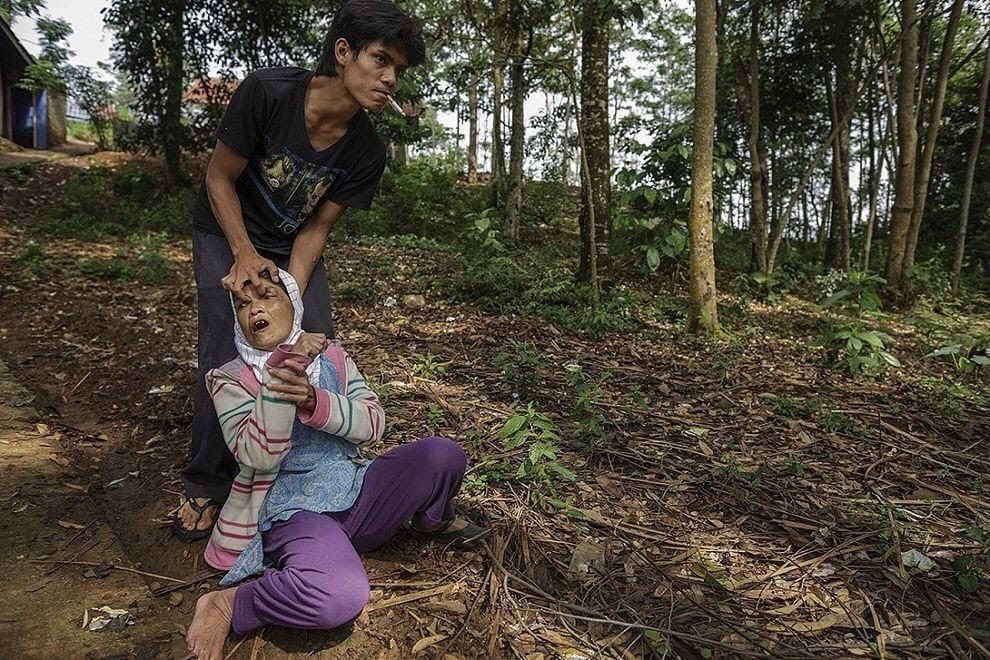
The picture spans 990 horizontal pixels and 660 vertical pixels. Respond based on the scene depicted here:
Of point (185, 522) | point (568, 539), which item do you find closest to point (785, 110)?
point (568, 539)

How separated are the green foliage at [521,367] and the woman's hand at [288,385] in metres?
2.11

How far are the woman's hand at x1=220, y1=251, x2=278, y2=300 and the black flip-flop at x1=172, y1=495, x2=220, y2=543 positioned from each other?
964 millimetres

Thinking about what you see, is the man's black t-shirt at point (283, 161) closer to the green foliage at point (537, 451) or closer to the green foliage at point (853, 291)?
the green foliage at point (537, 451)

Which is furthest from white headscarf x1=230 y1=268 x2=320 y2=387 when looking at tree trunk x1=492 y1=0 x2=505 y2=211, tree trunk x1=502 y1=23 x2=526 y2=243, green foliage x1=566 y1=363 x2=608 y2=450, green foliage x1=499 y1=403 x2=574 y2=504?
tree trunk x1=502 y1=23 x2=526 y2=243

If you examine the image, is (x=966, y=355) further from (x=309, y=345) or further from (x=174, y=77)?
(x=174, y=77)

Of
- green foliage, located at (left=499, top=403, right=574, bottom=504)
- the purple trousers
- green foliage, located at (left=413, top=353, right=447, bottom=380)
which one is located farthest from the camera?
green foliage, located at (left=413, top=353, right=447, bottom=380)

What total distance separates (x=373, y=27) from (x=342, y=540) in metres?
1.75

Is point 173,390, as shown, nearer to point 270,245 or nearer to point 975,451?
point 270,245

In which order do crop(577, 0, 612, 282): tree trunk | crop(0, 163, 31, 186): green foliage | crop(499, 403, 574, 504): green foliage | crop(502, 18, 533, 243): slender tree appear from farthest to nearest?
1. crop(0, 163, 31, 186): green foliage
2. crop(502, 18, 533, 243): slender tree
3. crop(577, 0, 612, 282): tree trunk
4. crop(499, 403, 574, 504): green foliage

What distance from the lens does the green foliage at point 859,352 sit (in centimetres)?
455

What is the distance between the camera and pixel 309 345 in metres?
1.96

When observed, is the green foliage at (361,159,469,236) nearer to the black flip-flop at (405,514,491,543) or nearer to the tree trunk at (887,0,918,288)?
the tree trunk at (887,0,918,288)

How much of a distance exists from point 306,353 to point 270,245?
810 mm

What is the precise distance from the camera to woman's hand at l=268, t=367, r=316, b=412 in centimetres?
182
